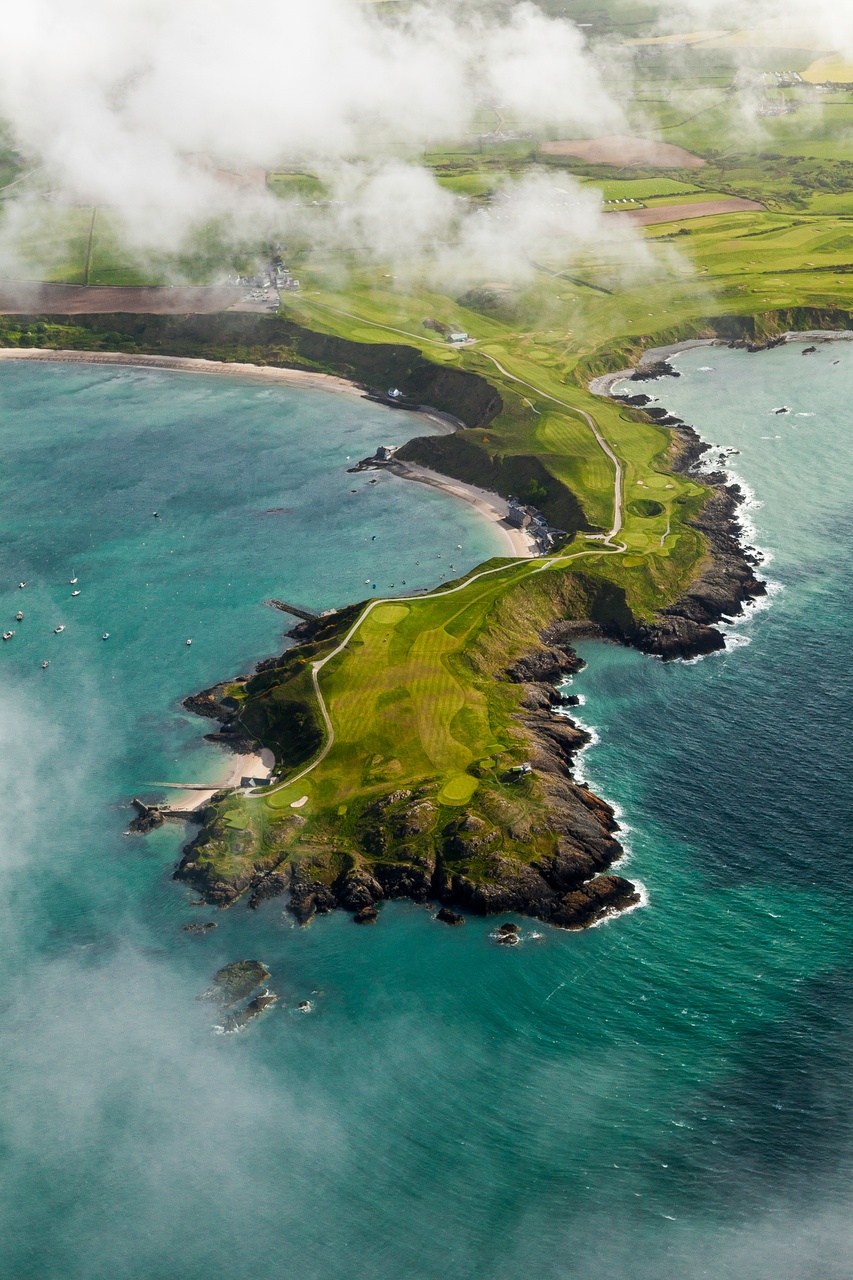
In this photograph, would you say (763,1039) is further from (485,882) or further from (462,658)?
(462,658)

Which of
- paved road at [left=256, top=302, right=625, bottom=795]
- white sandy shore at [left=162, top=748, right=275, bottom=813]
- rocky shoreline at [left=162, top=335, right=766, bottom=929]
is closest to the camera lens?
rocky shoreline at [left=162, top=335, right=766, bottom=929]

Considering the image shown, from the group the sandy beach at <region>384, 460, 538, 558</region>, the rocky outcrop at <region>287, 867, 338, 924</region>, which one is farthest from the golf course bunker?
the sandy beach at <region>384, 460, 538, 558</region>

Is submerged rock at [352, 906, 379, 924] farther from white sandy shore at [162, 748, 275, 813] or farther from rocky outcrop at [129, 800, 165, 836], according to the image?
rocky outcrop at [129, 800, 165, 836]

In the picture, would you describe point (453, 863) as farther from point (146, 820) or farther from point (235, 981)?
point (146, 820)

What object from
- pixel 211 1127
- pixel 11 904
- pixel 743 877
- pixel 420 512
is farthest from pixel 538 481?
pixel 211 1127

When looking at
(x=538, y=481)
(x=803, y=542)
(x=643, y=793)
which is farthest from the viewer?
(x=538, y=481)

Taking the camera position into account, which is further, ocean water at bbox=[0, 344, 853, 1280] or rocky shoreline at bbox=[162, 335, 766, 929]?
rocky shoreline at bbox=[162, 335, 766, 929]
